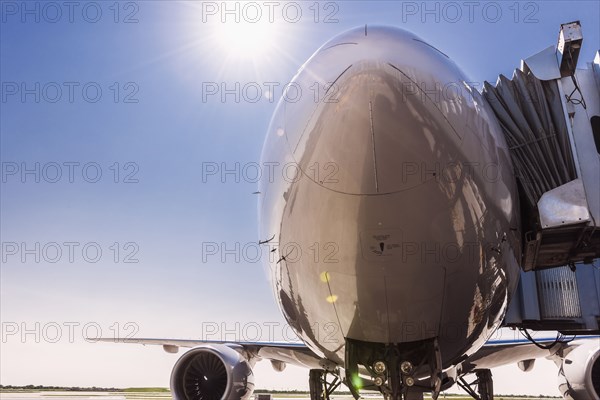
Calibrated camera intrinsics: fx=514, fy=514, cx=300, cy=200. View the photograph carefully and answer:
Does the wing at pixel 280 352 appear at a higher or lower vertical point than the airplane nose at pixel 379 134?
lower

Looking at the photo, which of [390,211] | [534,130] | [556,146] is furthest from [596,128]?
[390,211]

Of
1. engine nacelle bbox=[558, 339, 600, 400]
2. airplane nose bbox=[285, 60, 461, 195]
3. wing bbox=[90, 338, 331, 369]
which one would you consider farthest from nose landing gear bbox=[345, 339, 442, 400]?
wing bbox=[90, 338, 331, 369]

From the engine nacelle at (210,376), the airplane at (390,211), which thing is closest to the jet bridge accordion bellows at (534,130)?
the airplane at (390,211)

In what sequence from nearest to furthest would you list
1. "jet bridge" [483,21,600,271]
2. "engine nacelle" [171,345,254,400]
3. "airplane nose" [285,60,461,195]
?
"airplane nose" [285,60,461,195] < "jet bridge" [483,21,600,271] < "engine nacelle" [171,345,254,400]

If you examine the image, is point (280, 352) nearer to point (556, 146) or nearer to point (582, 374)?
point (582, 374)

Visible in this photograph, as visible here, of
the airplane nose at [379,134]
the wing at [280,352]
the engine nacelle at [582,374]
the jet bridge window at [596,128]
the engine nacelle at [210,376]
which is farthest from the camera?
the wing at [280,352]

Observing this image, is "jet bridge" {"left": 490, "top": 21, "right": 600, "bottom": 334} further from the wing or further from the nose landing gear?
the wing

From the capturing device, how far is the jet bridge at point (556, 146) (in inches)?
203

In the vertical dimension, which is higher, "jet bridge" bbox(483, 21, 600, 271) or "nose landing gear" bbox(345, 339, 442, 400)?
"jet bridge" bbox(483, 21, 600, 271)

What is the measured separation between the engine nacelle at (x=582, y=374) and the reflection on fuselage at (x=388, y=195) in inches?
176

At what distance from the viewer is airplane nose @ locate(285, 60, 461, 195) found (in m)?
3.40

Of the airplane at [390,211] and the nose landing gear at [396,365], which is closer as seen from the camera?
the airplane at [390,211]

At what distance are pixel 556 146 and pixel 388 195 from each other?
3.40 m

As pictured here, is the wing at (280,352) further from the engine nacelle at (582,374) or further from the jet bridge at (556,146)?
the jet bridge at (556,146)
